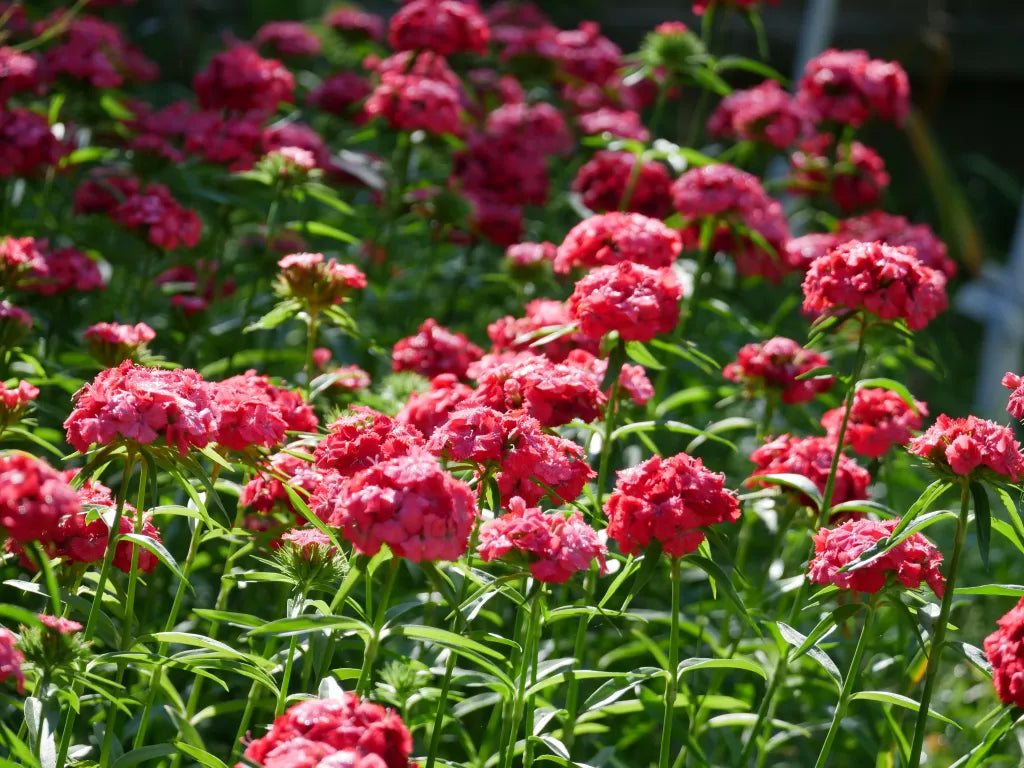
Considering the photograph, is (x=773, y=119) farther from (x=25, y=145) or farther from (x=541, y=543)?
(x=541, y=543)

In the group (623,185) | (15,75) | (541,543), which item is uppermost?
(15,75)

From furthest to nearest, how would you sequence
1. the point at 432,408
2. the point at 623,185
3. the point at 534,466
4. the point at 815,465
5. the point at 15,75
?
the point at 623,185 → the point at 15,75 → the point at 815,465 → the point at 432,408 → the point at 534,466

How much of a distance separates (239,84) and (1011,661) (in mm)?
2872

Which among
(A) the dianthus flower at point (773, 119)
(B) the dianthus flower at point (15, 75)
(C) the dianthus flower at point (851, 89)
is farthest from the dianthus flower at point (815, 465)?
(B) the dianthus flower at point (15, 75)

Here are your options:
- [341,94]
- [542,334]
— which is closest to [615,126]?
[341,94]

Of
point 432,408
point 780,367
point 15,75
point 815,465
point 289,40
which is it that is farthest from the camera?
point 289,40

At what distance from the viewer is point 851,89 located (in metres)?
4.00

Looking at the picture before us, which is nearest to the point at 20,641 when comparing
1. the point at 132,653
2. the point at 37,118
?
the point at 132,653

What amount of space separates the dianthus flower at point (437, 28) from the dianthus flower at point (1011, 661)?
274 cm

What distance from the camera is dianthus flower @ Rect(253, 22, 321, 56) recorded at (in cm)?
489

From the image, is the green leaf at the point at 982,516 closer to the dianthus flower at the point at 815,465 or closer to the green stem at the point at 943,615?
the green stem at the point at 943,615

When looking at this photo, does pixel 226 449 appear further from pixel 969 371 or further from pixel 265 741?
pixel 969 371

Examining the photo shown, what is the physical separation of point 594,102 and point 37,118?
2177mm

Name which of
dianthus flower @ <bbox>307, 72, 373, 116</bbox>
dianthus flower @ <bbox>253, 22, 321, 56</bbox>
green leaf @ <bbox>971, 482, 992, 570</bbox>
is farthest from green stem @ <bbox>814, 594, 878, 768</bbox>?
dianthus flower @ <bbox>253, 22, 321, 56</bbox>
